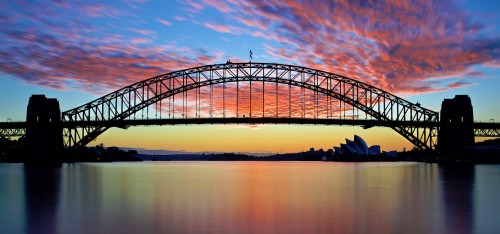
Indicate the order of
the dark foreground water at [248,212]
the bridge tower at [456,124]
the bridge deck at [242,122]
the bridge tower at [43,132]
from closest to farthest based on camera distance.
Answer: the dark foreground water at [248,212] < the bridge deck at [242,122] < the bridge tower at [43,132] < the bridge tower at [456,124]

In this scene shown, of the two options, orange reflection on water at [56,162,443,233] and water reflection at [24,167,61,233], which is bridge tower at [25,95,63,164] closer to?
water reflection at [24,167,61,233]

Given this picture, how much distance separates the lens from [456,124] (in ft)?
300

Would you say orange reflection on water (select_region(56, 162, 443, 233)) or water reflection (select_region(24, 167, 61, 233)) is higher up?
water reflection (select_region(24, 167, 61, 233))

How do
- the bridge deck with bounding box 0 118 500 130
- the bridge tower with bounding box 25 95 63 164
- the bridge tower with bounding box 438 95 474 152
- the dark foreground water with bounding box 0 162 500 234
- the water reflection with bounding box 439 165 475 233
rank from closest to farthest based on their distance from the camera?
the dark foreground water with bounding box 0 162 500 234 < the water reflection with bounding box 439 165 475 233 < the bridge deck with bounding box 0 118 500 130 < the bridge tower with bounding box 25 95 63 164 < the bridge tower with bounding box 438 95 474 152

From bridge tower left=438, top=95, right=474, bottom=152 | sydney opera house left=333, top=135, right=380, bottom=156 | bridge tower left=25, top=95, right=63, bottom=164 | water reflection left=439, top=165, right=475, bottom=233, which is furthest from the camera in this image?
sydney opera house left=333, top=135, right=380, bottom=156

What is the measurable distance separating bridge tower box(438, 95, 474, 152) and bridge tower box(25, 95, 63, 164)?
205 feet

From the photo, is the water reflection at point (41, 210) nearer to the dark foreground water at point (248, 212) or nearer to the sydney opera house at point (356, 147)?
the dark foreground water at point (248, 212)

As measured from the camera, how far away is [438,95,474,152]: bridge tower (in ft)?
297

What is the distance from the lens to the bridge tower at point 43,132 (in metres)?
81.2

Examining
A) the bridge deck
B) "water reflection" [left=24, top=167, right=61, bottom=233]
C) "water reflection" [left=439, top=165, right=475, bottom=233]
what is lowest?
"water reflection" [left=439, top=165, right=475, bottom=233]

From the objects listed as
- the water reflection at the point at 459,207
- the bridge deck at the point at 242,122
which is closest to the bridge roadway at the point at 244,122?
the bridge deck at the point at 242,122

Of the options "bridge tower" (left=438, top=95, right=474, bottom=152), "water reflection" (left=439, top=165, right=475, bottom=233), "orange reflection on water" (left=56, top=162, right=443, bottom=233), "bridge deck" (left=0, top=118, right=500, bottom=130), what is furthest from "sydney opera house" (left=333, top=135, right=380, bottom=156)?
"orange reflection on water" (left=56, top=162, right=443, bottom=233)

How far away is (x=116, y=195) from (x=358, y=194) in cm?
1335

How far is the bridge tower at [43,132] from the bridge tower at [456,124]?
62.4 meters
